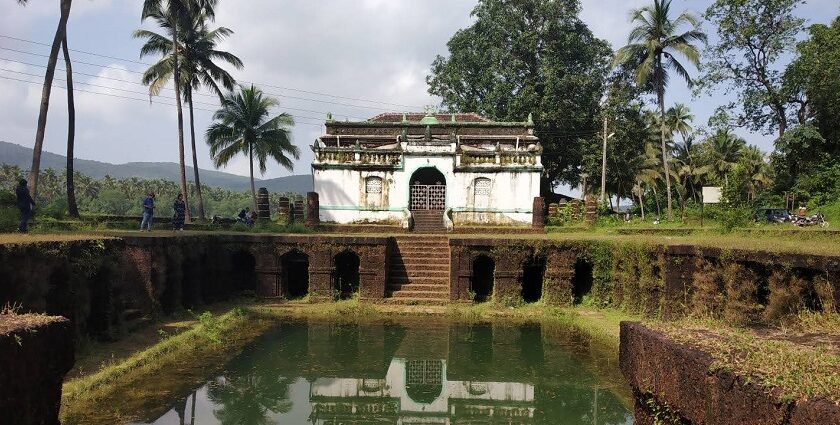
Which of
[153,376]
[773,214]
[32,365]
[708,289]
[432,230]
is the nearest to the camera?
[32,365]

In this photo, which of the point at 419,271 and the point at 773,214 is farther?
the point at 773,214

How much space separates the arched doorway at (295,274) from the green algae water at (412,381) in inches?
152

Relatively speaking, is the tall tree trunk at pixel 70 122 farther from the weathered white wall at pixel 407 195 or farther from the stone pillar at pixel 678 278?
the stone pillar at pixel 678 278

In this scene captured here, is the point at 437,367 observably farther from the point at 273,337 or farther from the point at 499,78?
the point at 499,78

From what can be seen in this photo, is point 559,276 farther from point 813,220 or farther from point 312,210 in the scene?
point 813,220

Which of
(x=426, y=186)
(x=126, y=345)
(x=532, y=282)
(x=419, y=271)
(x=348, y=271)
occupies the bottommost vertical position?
(x=126, y=345)

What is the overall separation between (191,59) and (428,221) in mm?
16121

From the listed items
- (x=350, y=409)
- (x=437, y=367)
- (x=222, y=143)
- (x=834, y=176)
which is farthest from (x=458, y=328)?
(x=222, y=143)


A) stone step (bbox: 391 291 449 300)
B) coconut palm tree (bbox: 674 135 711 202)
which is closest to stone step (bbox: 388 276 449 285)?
stone step (bbox: 391 291 449 300)

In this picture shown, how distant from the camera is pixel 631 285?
14.5 meters

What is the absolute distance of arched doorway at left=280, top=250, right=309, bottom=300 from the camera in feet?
56.7

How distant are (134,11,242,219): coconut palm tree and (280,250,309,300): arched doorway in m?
14.8

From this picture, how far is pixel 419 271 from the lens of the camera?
1733 centimetres

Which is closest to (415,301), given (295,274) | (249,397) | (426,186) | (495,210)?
(295,274)
